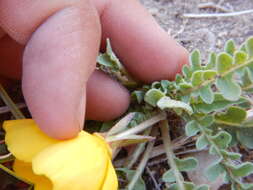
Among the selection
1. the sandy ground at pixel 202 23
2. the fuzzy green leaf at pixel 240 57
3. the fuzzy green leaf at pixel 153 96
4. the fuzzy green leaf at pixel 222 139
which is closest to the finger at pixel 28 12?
the fuzzy green leaf at pixel 153 96

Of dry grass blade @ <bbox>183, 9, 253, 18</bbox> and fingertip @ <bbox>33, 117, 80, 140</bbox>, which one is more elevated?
fingertip @ <bbox>33, 117, 80, 140</bbox>

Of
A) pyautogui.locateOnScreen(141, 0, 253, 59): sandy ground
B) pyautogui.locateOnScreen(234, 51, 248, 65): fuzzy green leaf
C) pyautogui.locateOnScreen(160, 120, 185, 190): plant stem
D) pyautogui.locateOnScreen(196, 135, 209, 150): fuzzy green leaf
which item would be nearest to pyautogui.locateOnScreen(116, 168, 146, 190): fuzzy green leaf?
pyautogui.locateOnScreen(160, 120, 185, 190): plant stem

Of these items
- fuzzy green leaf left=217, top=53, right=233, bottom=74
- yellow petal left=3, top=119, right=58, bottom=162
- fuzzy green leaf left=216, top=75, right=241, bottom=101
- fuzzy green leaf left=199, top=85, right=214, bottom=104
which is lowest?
fuzzy green leaf left=199, top=85, right=214, bottom=104

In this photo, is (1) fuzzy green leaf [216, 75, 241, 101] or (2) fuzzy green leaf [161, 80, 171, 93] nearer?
(1) fuzzy green leaf [216, 75, 241, 101]

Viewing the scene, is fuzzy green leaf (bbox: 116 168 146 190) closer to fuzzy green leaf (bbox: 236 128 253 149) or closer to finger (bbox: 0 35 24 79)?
fuzzy green leaf (bbox: 236 128 253 149)

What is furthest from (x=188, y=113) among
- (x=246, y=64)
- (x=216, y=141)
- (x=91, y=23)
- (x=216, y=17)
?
(x=216, y=17)

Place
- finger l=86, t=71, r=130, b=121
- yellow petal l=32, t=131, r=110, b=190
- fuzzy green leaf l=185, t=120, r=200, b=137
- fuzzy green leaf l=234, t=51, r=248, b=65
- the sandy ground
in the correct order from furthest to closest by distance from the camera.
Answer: the sandy ground → finger l=86, t=71, r=130, b=121 → fuzzy green leaf l=185, t=120, r=200, b=137 → fuzzy green leaf l=234, t=51, r=248, b=65 → yellow petal l=32, t=131, r=110, b=190

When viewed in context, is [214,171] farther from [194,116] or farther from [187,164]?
[194,116]
